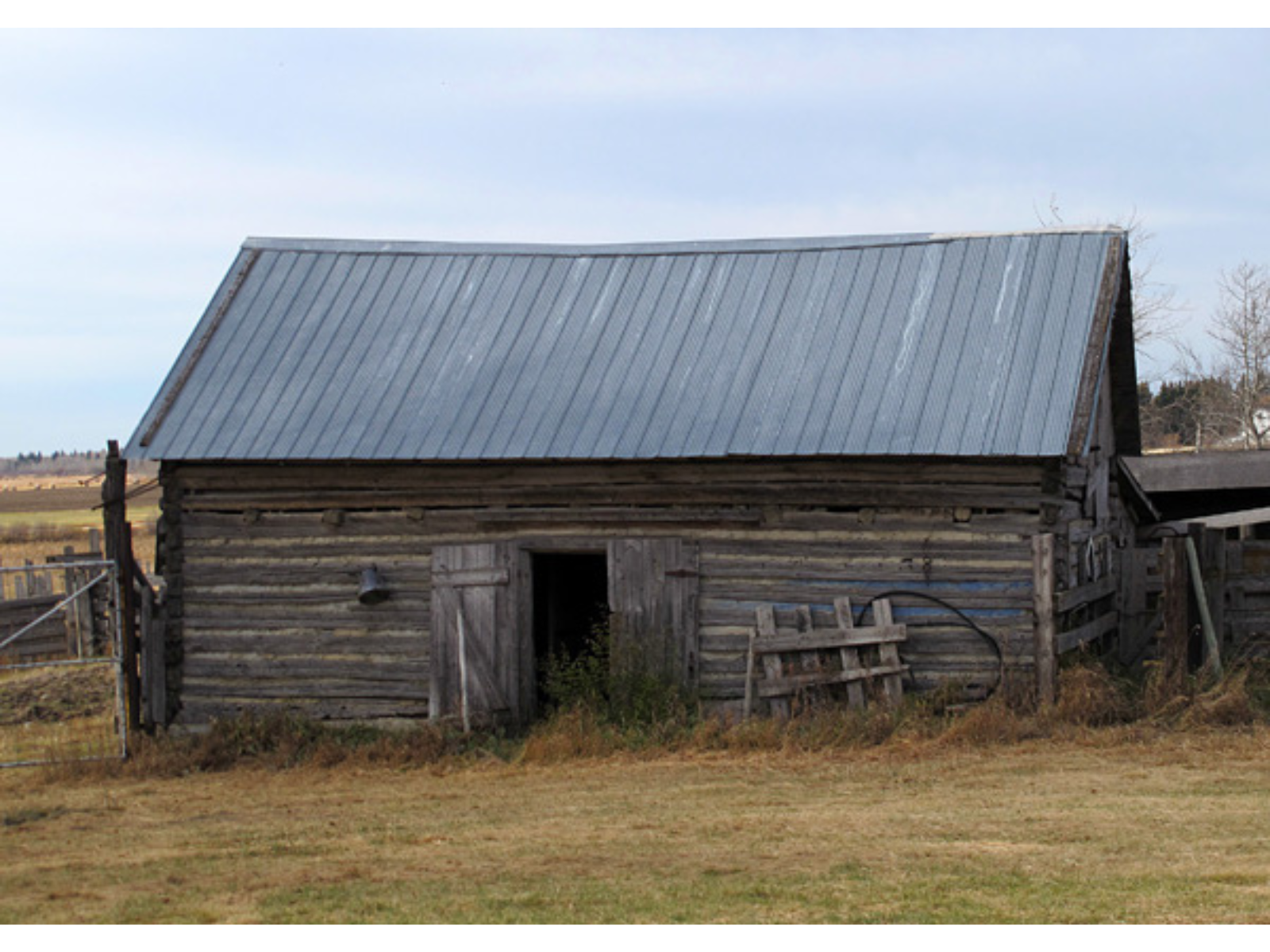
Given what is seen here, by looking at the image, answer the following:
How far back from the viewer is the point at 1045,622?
46.0 feet

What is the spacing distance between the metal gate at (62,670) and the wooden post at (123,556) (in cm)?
11

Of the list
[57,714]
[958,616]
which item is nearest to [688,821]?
[958,616]

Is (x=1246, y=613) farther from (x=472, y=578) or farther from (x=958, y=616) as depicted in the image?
(x=472, y=578)

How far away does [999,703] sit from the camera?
14.0 metres

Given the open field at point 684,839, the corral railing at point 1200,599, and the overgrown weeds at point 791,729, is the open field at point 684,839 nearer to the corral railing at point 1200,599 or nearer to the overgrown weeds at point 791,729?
the overgrown weeds at point 791,729

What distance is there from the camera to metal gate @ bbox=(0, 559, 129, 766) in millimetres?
15109

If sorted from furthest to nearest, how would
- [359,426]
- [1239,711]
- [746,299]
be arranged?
[746,299] → [359,426] → [1239,711]

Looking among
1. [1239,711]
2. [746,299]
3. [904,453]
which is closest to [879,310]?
[746,299]

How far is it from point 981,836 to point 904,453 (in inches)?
193

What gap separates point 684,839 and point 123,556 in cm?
747

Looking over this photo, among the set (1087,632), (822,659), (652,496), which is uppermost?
(652,496)

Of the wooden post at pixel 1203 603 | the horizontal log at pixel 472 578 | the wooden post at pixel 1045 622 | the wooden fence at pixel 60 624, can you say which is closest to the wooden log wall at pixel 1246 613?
the wooden post at pixel 1203 603

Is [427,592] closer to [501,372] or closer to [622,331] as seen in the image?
[501,372]

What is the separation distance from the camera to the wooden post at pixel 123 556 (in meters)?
15.1
